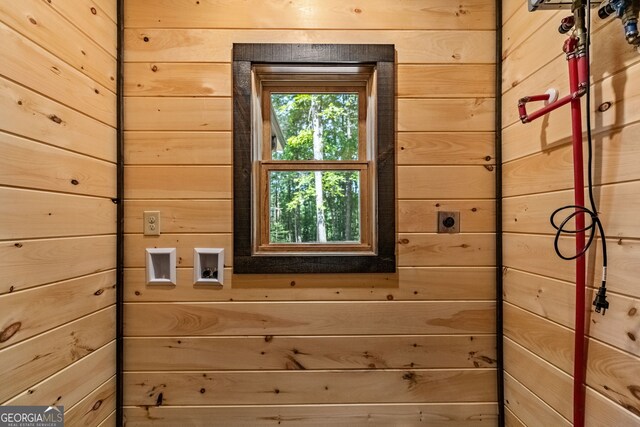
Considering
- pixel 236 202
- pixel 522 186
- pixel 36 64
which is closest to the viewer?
pixel 36 64

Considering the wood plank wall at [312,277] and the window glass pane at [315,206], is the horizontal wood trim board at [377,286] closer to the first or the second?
the wood plank wall at [312,277]

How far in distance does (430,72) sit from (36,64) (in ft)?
4.47

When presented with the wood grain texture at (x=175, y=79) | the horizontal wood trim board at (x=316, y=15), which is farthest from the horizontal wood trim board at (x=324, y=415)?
the horizontal wood trim board at (x=316, y=15)

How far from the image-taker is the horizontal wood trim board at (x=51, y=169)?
0.82m

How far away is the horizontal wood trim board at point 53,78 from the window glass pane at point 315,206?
694mm

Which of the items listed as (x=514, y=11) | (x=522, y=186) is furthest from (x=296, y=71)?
(x=522, y=186)

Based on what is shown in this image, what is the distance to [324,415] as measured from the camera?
125 cm

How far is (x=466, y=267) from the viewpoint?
1261mm

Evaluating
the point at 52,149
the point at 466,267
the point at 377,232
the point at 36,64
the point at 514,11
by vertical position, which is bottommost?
the point at 466,267

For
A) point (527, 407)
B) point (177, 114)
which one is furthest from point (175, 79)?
point (527, 407)

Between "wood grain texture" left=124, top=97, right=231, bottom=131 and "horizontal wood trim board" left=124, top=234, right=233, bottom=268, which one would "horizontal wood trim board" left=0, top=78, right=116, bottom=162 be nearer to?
"wood grain texture" left=124, top=97, right=231, bottom=131

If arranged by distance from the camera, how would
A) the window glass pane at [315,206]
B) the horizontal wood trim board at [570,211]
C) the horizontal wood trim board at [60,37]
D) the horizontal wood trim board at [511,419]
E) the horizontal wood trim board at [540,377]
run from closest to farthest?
the horizontal wood trim board at [570,211]
the horizontal wood trim board at [60,37]
the horizontal wood trim board at [540,377]
the horizontal wood trim board at [511,419]
the window glass pane at [315,206]

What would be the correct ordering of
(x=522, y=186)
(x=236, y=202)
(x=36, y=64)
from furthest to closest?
(x=236, y=202) < (x=522, y=186) < (x=36, y=64)

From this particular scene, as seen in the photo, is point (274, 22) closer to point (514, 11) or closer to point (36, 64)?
point (36, 64)
